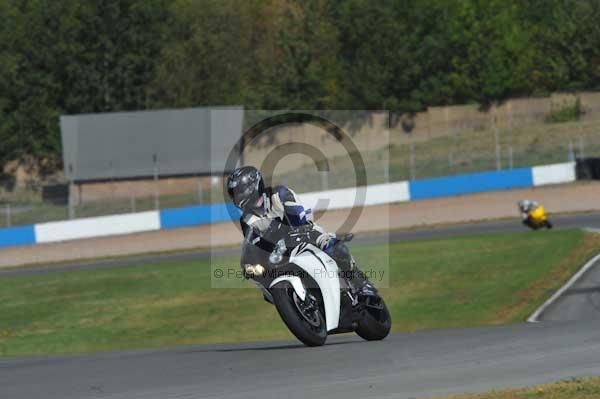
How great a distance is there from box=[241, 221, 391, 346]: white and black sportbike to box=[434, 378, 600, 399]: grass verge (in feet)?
11.8

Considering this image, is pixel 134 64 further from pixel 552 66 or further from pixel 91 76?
pixel 552 66

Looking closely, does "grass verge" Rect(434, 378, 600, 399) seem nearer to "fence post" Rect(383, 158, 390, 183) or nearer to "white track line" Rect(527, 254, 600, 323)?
"white track line" Rect(527, 254, 600, 323)

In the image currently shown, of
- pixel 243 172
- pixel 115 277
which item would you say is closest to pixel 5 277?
pixel 115 277

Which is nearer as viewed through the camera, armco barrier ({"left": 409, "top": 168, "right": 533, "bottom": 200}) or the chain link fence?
armco barrier ({"left": 409, "top": 168, "right": 533, "bottom": 200})

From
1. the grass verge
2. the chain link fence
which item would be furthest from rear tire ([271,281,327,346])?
the chain link fence

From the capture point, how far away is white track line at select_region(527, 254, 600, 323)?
20.2 m

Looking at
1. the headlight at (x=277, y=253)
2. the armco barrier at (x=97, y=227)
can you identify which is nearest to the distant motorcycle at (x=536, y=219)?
the armco barrier at (x=97, y=227)

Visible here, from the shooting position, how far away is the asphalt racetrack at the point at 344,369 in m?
8.74

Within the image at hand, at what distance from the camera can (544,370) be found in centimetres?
905

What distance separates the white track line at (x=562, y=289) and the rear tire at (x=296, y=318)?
8337 mm

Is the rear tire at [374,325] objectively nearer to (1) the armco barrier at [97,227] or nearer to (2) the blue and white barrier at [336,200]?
(2) the blue and white barrier at [336,200]

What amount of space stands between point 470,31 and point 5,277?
42.0 metres

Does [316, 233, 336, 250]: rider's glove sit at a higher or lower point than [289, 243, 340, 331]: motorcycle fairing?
higher

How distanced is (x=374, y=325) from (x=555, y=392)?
193 inches
